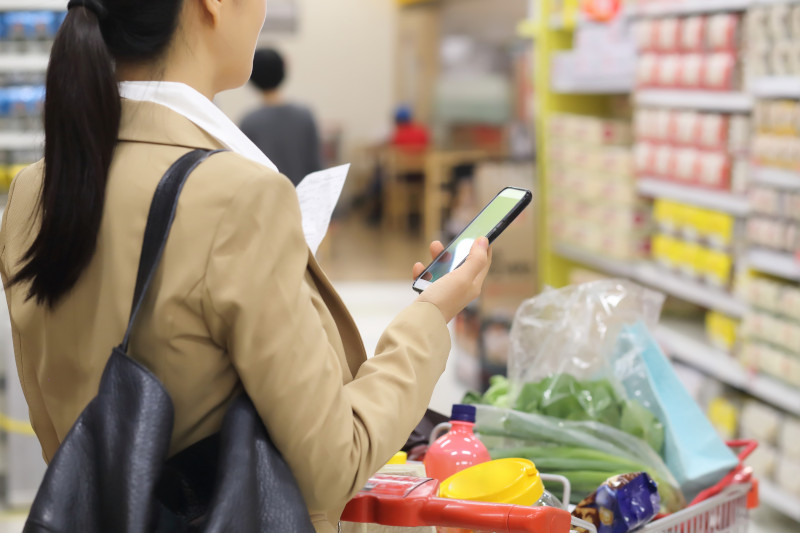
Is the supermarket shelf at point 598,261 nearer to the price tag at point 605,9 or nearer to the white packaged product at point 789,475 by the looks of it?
the price tag at point 605,9

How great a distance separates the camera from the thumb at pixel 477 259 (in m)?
1.17

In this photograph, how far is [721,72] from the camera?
3857 mm

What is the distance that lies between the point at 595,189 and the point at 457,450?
3.70 m

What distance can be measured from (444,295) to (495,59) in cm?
1168

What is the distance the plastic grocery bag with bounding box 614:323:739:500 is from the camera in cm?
174

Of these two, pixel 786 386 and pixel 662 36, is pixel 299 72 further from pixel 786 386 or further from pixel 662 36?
pixel 786 386

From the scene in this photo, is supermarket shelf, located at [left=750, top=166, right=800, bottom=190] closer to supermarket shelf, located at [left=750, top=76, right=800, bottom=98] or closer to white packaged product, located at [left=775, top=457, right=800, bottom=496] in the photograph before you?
supermarket shelf, located at [left=750, top=76, right=800, bottom=98]

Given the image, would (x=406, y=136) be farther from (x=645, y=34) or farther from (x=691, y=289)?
(x=691, y=289)

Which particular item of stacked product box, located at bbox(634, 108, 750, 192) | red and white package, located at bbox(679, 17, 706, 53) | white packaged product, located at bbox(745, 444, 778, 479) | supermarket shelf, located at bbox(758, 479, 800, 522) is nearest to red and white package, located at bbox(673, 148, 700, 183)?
stacked product box, located at bbox(634, 108, 750, 192)

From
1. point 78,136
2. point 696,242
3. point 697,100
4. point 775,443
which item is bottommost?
point 775,443

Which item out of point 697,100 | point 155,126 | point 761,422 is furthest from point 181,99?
point 697,100

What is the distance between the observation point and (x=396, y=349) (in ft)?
3.65

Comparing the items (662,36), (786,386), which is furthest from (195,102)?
(662,36)

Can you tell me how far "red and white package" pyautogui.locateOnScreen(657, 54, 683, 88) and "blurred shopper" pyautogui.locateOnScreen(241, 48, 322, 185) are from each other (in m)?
2.06
